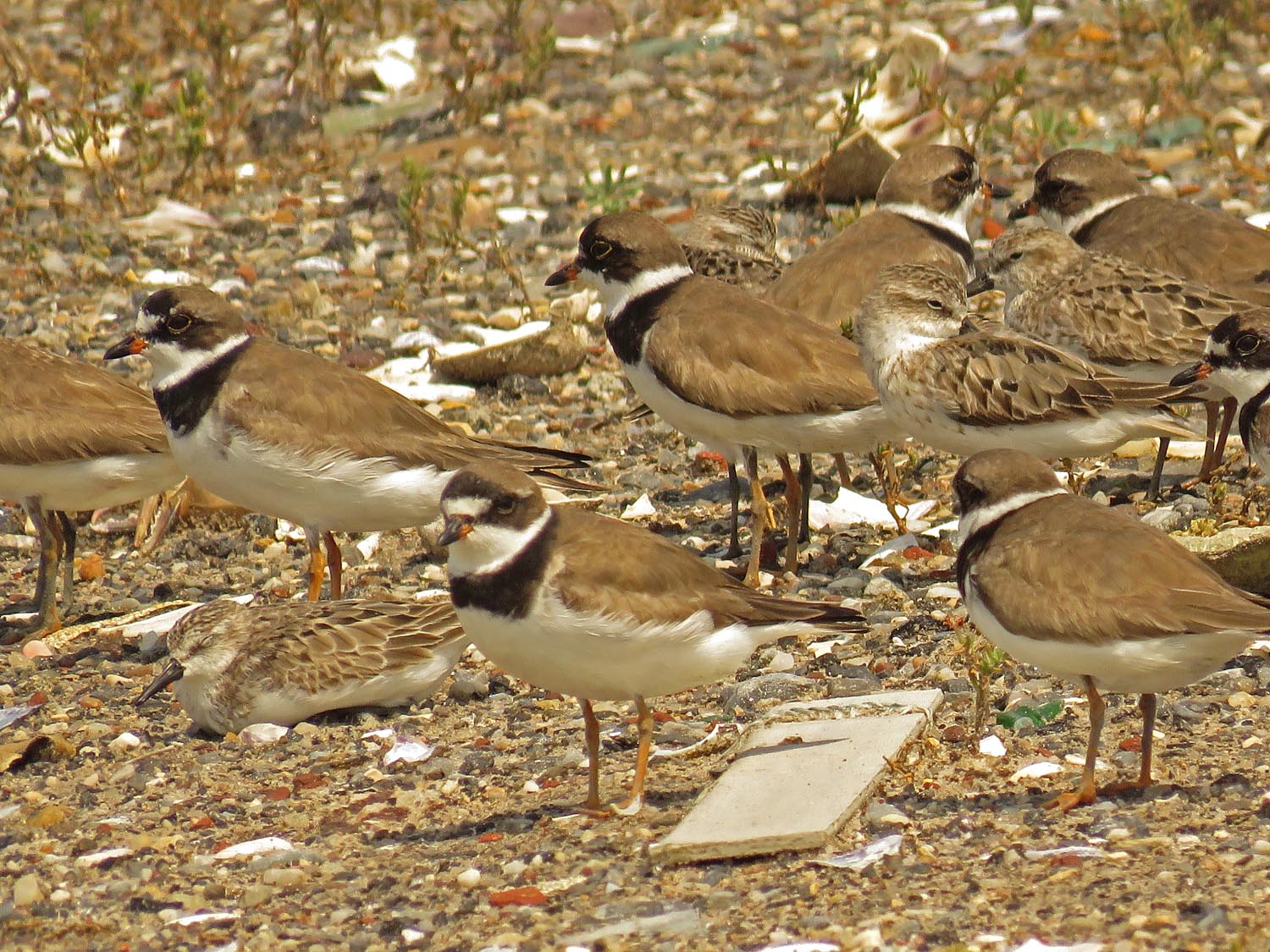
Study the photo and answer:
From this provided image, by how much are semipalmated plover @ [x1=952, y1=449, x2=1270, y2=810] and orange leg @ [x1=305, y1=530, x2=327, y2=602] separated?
315 cm

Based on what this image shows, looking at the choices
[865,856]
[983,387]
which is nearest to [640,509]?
[983,387]

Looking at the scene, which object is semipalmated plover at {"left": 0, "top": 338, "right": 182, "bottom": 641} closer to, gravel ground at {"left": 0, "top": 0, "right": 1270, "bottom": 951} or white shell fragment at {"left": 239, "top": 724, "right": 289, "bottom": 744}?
gravel ground at {"left": 0, "top": 0, "right": 1270, "bottom": 951}

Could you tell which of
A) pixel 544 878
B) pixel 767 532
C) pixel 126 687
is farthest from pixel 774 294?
pixel 544 878

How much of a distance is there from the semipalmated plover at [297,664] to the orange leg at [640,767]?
127 cm

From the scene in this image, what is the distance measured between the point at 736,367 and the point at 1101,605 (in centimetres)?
291

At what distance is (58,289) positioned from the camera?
11.7 m

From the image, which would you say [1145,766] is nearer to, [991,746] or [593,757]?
[991,746]

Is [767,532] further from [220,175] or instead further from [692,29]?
[692,29]

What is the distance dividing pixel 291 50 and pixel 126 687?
828cm

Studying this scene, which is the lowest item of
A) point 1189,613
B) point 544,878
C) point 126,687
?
point 126,687

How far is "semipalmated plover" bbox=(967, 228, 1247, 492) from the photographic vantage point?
8.29 metres

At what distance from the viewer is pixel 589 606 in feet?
18.0

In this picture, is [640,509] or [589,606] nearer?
[589,606]

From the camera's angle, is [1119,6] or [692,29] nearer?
[1119,6]
